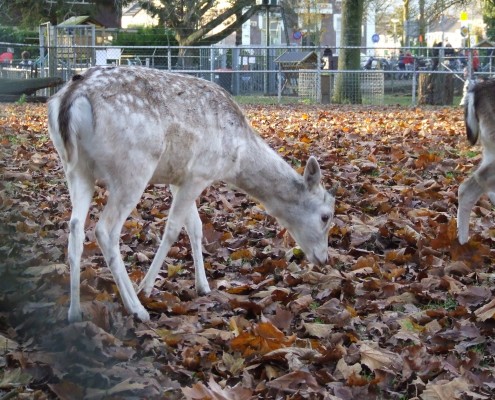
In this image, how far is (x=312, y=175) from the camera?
21.8ft

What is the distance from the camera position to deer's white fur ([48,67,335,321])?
5.30 meters

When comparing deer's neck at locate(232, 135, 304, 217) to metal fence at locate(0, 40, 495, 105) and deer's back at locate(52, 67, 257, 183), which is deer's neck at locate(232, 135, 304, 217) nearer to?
deer's back at locate(52, 67, 257, 183)

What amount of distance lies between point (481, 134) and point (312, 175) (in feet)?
5.86

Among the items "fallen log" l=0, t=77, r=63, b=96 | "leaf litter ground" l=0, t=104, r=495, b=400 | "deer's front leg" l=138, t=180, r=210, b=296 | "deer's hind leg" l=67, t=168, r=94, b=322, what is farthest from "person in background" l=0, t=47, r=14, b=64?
"deer's hind leg" l=67, t=168, r=94, b=322

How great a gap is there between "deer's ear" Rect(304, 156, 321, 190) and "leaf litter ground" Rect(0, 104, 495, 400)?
22.3 inches

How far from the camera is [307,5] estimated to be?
191ft

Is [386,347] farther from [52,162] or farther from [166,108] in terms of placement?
[52,162]

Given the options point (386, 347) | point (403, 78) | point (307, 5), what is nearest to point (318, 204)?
point (386, 347)

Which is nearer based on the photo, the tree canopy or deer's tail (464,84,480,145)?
deer's tail (464,84,480,145)

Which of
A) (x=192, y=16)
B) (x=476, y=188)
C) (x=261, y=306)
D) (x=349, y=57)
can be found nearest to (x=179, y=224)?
(x=261, y=306)

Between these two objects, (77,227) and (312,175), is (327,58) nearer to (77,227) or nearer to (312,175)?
(312,175)

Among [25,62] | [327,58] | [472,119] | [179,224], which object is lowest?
[179,224]

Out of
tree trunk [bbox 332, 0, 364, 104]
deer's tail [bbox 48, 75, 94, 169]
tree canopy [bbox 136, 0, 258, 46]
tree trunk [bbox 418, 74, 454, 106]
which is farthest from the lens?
tree canopy [bbox 136, 0, 258, 46]

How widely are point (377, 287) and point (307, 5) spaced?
177 ft
